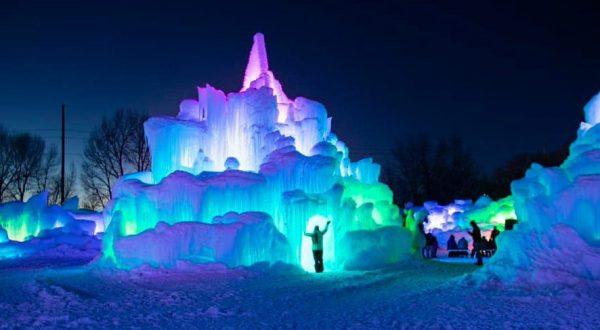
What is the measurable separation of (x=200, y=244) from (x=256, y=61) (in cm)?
1017

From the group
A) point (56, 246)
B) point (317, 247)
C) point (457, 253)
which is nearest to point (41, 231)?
point (56, 246)

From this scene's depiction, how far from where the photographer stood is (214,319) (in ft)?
28.1

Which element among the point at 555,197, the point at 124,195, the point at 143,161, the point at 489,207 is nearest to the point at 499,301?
the point at 555,197

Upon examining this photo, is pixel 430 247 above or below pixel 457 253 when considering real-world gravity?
above

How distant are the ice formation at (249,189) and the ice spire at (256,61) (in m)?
0.04

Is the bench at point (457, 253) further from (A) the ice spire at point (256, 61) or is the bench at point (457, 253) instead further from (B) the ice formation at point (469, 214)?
(A) the ice spire at point (256, 61)

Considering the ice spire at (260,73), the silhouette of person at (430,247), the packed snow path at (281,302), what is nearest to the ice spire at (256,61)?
the ice spire at (260,73)

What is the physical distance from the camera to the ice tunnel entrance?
53.9 ft

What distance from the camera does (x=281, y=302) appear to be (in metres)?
10.1

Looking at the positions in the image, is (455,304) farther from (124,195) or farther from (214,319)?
(124,195)

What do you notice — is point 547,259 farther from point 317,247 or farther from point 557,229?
point 317,247

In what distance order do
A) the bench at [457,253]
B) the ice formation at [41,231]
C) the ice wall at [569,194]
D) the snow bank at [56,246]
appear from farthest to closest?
1. the ice formation at [41,231]
2. the snow bank at [56,246]
3. the bench at [457,253]
4. the ice wall at [569,194]

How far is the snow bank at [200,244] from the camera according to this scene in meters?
14.3

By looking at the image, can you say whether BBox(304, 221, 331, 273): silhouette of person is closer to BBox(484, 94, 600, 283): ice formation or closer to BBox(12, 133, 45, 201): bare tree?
BBox(484, 94, 600, 283): ice formation
